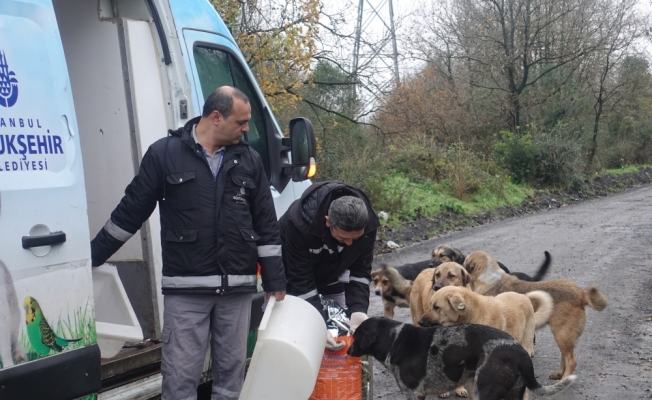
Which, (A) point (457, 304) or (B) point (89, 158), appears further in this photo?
(A) point (457, 304)

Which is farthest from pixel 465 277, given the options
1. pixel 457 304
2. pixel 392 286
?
pixel 457 304

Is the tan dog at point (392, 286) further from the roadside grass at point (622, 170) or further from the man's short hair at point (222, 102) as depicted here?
the roadside grass at point (622, 170)

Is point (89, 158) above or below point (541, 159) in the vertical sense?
above

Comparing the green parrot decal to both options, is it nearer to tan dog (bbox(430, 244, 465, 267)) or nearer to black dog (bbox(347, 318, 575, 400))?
black dog (bbox(347, 318, 575, 400))

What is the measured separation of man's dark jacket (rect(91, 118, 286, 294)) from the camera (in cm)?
359

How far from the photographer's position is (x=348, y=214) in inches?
161

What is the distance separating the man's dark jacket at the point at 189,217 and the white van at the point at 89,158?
1.23 ft

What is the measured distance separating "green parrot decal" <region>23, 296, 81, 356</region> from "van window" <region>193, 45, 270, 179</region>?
209cm

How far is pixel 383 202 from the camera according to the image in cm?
1544

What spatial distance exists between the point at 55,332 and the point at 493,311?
3810 millimetres

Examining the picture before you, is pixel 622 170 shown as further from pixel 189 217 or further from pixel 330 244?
pixel 189 217

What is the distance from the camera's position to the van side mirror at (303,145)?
5.00m

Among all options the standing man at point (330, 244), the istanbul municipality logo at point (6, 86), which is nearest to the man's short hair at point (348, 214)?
the standing man at point (330, 244)

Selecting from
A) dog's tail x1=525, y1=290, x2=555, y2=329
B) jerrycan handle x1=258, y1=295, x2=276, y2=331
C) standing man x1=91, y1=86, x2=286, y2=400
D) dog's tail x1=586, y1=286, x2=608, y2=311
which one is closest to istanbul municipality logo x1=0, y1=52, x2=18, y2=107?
standing man x1=91, y1=86, x2=286, y2=400
